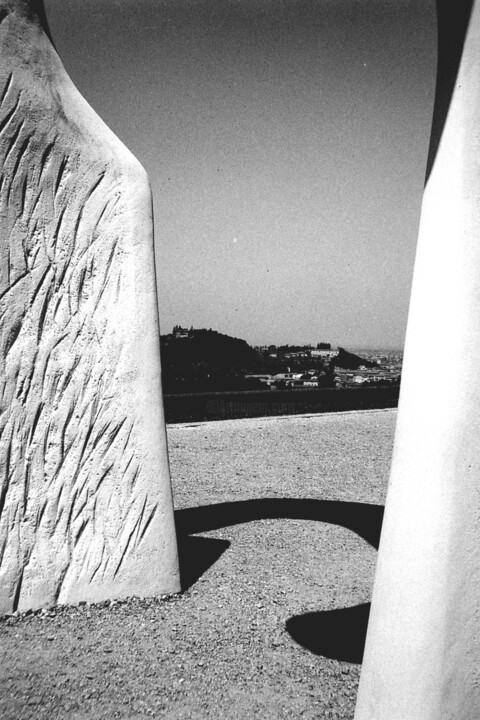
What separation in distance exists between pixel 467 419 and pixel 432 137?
1.05m

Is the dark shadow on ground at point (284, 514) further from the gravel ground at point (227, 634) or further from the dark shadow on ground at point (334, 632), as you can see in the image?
the dark shadow on ground at point (334, 632)

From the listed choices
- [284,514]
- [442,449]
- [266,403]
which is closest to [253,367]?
[266,403]

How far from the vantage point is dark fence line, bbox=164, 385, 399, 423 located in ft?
35.4

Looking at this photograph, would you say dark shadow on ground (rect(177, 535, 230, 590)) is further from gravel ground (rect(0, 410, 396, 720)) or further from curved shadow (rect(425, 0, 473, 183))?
curved shadow (rect(425, 0, 473, 183))

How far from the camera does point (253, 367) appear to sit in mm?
12984

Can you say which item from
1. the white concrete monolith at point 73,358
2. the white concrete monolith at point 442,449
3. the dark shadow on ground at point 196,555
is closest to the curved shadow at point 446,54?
the white concrete monolith at point 442,449

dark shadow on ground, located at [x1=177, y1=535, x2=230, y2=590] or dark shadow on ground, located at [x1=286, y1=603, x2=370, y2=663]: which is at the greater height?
dark shadow on ground, located at [x1=286, y1=603, x2=370, y2=663]

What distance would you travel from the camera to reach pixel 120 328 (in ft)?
11.0

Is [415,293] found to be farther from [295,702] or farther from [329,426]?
[329,426]

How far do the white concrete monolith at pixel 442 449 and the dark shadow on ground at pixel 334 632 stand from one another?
1.00 meters

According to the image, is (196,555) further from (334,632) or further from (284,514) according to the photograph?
(334,632)

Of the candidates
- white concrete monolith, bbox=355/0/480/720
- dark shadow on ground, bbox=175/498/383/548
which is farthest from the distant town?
white concrete monolith, bbox=355/0/480/720

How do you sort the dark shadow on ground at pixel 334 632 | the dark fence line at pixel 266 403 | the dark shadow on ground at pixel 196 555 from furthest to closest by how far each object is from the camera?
the dark fence line at pixel 266 403 < the dark shadow on ground at pixel 196 555 < the dark shadow on ground at pixel 334 632

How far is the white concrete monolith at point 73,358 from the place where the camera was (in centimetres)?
318
